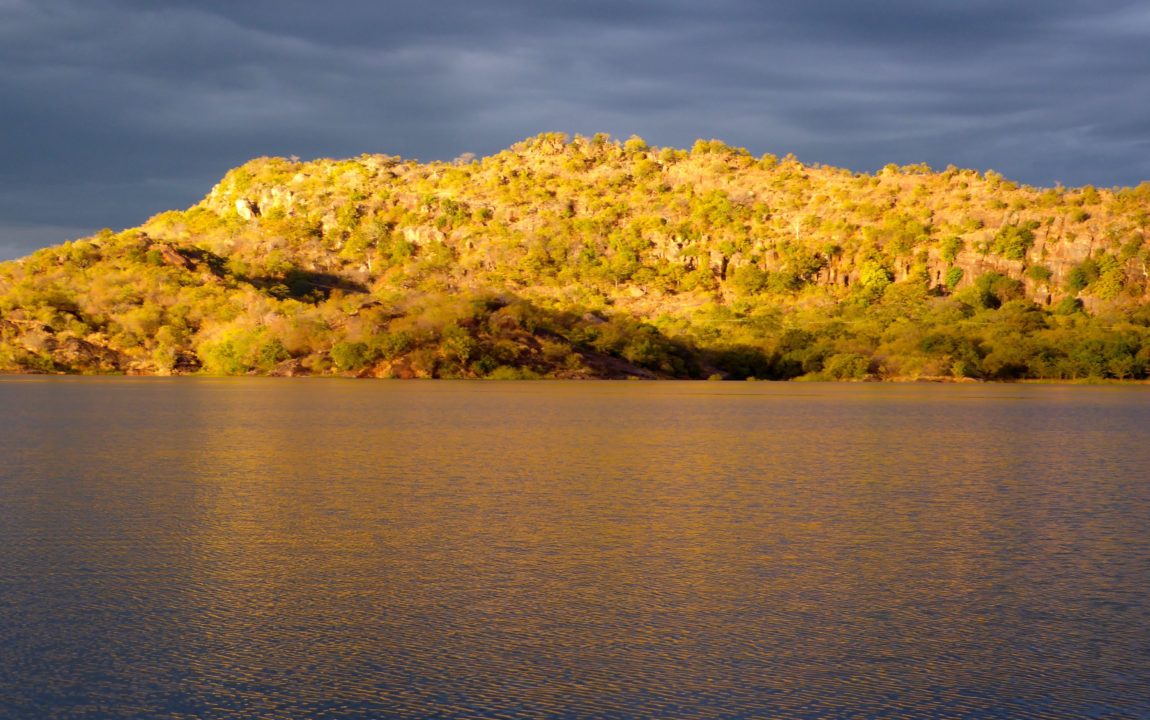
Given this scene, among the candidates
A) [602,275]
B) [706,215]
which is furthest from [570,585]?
[706,215]

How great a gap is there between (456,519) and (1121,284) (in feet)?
295

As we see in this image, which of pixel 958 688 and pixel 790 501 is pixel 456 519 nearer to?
pixel 790 501

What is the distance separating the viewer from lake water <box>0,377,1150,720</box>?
17.3ft

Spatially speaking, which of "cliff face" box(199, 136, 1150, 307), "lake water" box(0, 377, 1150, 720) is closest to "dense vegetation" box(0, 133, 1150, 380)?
"cliff face" box(199, 136, 1150, 307)

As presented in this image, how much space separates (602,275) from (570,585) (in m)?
103

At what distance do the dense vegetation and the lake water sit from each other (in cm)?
5230

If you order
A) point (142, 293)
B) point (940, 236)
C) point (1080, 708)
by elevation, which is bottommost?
point (1080, 708)

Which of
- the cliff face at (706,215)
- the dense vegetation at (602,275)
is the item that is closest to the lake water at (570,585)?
the dense vegetation at (602,275)

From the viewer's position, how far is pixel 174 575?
7641 mm

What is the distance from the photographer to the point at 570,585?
739 centimetres

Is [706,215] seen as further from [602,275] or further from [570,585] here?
[570,585]

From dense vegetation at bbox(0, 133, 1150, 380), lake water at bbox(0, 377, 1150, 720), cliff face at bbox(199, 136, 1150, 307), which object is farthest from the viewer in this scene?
cliff face at bbox(199, 136, 1150, 307)

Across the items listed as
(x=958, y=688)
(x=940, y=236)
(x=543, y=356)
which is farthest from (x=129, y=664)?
(x=940, y=236)

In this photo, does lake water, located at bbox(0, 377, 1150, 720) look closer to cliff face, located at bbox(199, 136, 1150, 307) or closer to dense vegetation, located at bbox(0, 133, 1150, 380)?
dense vegetation, located at bbox(0, 133, 1150, 380)
